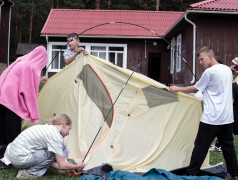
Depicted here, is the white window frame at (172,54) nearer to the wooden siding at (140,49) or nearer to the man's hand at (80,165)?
the wooden siding at (140,49)

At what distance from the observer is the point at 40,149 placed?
→ 3.79 metres

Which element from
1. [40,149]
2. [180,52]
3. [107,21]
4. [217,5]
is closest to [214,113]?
[40,149]

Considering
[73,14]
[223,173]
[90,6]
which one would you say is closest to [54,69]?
[73,14]

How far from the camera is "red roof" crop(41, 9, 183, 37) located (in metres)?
17.4

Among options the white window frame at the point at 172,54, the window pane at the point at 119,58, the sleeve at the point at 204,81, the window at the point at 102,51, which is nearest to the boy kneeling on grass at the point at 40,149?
the sleeve at the point at 204,81

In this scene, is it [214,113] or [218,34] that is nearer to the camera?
[214,113]

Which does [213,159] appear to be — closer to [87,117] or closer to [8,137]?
[87,117]

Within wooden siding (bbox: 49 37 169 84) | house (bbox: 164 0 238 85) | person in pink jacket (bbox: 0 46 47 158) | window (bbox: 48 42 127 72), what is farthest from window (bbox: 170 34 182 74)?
person in pink jacket (bbox: 0 46 47 158)

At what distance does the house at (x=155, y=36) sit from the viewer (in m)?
13.1

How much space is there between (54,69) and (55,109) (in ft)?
44.1

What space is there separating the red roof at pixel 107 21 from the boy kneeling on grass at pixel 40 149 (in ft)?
45.1

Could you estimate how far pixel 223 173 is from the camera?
4.15 m

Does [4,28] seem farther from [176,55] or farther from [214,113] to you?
[214,113]

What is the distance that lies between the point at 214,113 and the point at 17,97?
2.37 meters
